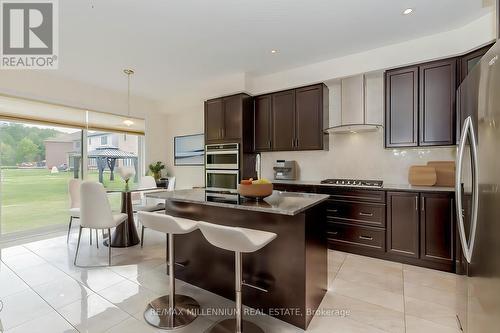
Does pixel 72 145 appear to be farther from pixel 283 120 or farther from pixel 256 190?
pixel 256 190

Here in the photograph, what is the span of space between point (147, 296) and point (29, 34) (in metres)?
3.34

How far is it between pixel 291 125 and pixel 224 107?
4.36 ft

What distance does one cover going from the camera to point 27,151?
4129mm

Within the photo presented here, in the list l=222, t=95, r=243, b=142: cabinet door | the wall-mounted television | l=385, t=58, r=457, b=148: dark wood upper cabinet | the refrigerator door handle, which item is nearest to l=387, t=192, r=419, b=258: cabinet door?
l=385, t=58, r=457, b=148: dark wood upper cabinet

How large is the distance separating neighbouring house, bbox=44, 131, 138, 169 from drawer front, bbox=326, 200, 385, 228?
4709 millimetres

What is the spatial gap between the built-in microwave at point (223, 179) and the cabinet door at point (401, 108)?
96.9 inches

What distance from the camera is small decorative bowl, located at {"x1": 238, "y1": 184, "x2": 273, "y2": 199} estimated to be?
207 cm

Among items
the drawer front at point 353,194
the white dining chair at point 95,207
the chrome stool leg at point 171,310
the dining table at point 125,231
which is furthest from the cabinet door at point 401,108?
the dining table at point 125,231

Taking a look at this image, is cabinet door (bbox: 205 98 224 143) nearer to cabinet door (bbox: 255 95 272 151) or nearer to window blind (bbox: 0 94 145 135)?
cabinet door (bbox: 255 95 272 151)

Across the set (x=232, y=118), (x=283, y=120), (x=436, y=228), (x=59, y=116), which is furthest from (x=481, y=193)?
(x=59, y=116)

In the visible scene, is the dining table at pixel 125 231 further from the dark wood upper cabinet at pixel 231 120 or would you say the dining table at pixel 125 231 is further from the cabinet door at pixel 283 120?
the cabinet door at pixel 283 120

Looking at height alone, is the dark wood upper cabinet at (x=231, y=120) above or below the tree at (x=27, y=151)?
above

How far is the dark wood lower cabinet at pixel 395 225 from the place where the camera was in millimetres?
2727

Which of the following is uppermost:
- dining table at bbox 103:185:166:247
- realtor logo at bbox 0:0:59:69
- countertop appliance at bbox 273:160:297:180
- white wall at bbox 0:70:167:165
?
realtor logo at bbox 0:0:59:69
